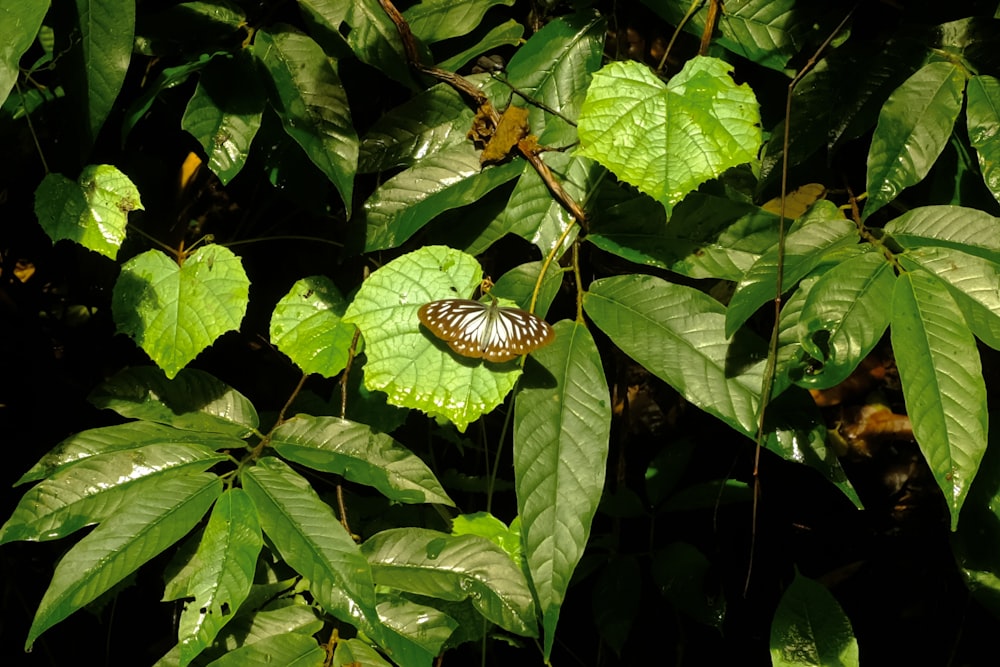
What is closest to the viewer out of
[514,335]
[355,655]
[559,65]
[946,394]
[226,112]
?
[946,394]

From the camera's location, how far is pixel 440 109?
150 centimetres

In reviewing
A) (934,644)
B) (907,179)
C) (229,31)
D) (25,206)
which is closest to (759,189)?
(907,179)

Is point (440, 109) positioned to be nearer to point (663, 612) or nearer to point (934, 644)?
point (663, 612)

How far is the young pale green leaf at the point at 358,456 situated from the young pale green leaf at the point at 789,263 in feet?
1.73

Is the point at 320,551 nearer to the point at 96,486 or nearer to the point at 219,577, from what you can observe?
the point at 219,577

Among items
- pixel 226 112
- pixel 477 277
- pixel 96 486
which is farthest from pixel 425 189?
pixel 96 486

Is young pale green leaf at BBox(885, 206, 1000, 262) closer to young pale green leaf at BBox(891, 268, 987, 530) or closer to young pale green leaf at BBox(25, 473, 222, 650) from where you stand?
young pale green leaf at BBox(891, 268, 987, 530)

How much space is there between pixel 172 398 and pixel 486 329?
67 centimetres

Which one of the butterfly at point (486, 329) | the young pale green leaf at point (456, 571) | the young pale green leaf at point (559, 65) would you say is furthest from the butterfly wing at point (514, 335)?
the young pale green leaf at point (559, 65)

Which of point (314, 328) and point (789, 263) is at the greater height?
point (789, 263)

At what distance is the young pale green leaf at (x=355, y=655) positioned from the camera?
1.25 metres

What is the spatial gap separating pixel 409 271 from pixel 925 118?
0.87 metres

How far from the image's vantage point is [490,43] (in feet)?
4.87

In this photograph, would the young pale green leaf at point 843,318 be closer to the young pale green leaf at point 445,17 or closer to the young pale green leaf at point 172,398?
the young pale green leaf at point 445,17
